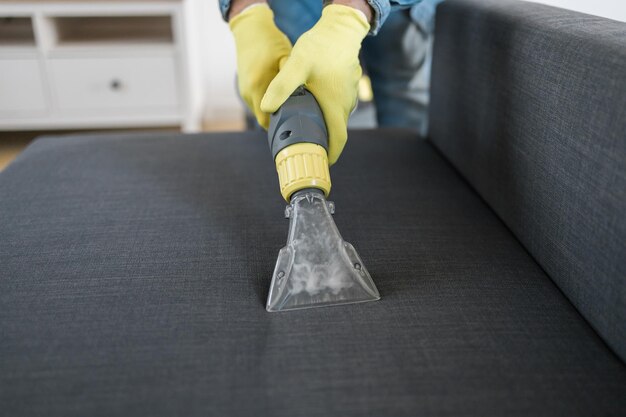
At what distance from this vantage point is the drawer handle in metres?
1.98

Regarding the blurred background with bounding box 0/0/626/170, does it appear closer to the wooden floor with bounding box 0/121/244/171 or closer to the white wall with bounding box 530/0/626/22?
the wooden floor with bounding box 0/121/244/171

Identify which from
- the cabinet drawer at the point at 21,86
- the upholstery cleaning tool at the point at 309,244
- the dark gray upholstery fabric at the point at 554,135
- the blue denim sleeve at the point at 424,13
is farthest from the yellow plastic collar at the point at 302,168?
the cabinet drawer at the point at 21,86

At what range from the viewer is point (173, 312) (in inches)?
23.5

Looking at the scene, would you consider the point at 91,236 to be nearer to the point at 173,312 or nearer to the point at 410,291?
the point at 173,312

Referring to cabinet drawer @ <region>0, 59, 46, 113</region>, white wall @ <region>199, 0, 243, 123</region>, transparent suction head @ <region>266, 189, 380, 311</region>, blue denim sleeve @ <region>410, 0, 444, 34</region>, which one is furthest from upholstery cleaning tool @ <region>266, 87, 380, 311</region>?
white wall @ <region>199, 0, 243, 123</region>

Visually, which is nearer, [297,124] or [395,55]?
[297,124]

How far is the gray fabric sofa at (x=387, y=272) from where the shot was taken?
500 mm

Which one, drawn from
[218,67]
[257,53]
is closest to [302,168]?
[257,53]

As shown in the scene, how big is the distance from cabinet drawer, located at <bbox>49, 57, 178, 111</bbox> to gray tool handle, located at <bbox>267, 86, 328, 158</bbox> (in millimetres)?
1396

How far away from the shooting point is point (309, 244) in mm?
635

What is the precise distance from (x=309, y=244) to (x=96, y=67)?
5.23 feet

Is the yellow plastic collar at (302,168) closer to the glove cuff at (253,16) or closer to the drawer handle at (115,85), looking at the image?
the glove cuff at (253,16)

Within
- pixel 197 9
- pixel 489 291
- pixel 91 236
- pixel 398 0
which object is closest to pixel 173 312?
pixel 91 236

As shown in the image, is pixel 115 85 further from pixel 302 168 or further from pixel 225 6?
pixel 302 168
